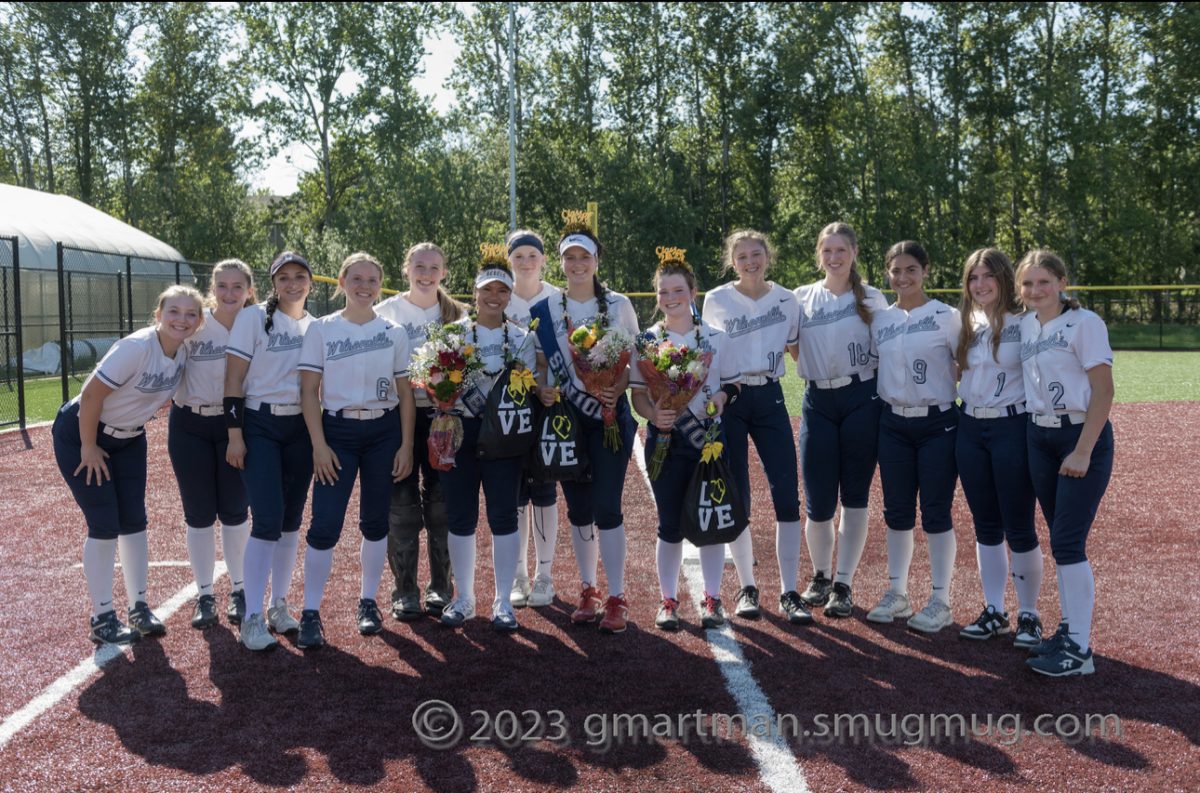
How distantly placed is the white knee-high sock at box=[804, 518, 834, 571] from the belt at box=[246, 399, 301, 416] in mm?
2781

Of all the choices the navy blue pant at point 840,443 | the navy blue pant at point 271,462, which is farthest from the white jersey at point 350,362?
the navy blue pant at point 840,443

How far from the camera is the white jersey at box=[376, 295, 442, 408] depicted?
5.32 metres

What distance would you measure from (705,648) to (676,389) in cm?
126

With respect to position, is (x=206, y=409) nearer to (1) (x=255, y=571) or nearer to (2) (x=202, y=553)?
(2) (x=202, y=553)

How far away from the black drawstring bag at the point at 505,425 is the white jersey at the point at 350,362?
0.51 metres

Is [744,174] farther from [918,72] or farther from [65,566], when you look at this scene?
[65,566]

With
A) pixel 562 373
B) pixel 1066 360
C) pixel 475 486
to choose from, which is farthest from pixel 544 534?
pixel 1066 360

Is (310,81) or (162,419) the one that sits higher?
(310,81)

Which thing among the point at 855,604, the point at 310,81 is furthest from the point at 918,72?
the point at 855,604

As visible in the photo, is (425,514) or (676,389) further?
(425,514)

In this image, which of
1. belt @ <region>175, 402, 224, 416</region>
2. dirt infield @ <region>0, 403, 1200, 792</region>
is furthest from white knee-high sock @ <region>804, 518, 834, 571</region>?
belt @ <region>175, 402, 224, 416</region>

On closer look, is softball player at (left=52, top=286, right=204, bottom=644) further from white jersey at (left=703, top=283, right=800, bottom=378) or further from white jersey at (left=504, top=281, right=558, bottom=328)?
white jersey at (left=703, top=283, right=800, bottom=378)

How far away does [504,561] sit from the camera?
17.1 ft

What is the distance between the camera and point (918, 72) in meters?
38.6
